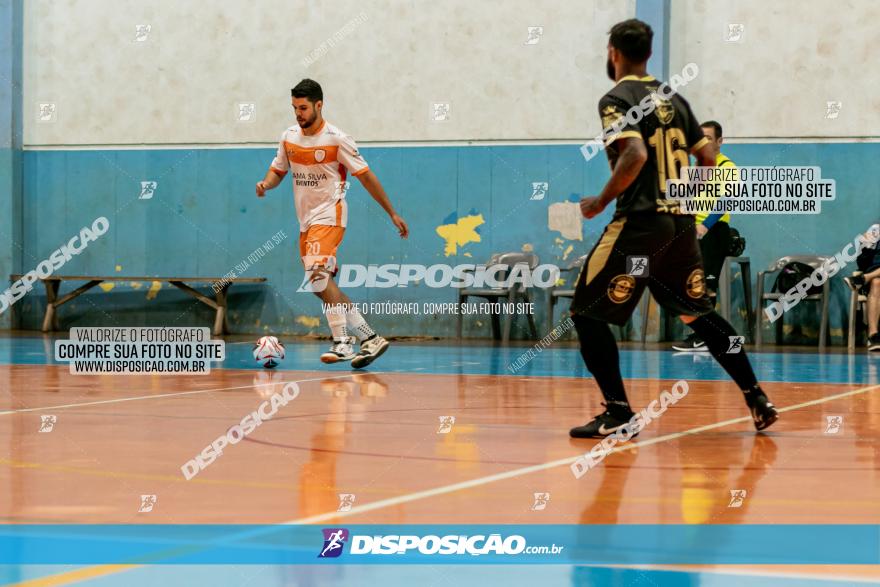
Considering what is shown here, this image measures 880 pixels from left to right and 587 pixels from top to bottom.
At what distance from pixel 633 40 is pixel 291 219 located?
12.1 meters

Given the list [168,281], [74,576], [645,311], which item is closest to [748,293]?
[645,311]

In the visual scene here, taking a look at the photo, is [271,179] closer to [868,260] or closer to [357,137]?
[357,137]

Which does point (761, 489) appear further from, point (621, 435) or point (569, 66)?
point (569, 66)

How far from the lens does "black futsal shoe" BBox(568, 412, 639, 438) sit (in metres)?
5.56

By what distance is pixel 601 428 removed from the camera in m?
5.59

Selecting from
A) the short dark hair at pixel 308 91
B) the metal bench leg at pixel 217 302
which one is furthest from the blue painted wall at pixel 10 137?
the short dark hair at pixel 308 91

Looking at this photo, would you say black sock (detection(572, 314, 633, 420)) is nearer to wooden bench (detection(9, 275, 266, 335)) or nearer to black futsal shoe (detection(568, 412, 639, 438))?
black futsal shoe (detection(568, 412, 639, 438))

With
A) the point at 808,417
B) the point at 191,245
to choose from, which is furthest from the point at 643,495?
the point at 191,245

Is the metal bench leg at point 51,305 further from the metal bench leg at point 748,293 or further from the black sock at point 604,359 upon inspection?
the black sock at point 604,359

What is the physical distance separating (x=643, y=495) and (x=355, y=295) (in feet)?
43.8

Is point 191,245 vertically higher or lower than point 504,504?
higher

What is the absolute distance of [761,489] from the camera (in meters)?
4.09

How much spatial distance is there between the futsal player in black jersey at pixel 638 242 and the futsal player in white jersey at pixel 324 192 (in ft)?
14.8

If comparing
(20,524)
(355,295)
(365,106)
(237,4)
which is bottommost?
(20,524)
